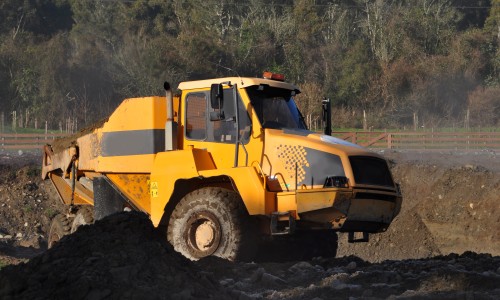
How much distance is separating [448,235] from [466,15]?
59748 millimetres

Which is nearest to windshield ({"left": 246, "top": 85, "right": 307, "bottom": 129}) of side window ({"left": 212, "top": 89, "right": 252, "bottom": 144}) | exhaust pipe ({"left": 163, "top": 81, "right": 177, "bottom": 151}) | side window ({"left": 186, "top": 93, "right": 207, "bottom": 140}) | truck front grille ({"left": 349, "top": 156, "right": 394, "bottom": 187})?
side window ({"left": 212, "top": 89, "right": 252, "bottom": 144})

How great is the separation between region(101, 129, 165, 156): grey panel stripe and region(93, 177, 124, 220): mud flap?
0.49m

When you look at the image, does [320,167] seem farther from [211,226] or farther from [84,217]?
[84,217]

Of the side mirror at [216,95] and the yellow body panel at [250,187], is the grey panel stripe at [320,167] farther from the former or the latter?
the side mirror at [216,95]

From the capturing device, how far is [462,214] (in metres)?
24.3

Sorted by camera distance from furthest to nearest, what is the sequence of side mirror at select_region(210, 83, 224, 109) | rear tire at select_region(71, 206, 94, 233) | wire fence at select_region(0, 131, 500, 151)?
wire fence at select_region(0, 131, 500, 151), rear tire at select_region(71, 206, 94, 233), side mirror at select_region(210, 83, 224, 109)

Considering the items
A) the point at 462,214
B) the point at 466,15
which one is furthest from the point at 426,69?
the point at 462,214

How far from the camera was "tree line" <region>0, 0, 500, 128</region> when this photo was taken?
58.1 m

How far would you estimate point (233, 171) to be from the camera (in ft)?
45.3

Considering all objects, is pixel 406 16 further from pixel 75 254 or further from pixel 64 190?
pixel 75 254

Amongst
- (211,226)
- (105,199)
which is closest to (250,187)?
(211,226)

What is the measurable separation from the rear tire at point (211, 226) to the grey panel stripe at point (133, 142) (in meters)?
1.13

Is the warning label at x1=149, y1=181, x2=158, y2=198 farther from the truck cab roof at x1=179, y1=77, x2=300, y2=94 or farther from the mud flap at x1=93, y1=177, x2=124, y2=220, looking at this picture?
the truck cab roof at x1=179, y1=77, x2=300, y2=94

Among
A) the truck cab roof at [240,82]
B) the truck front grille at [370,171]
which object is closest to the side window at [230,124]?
the truck cab roof at [240,82]
